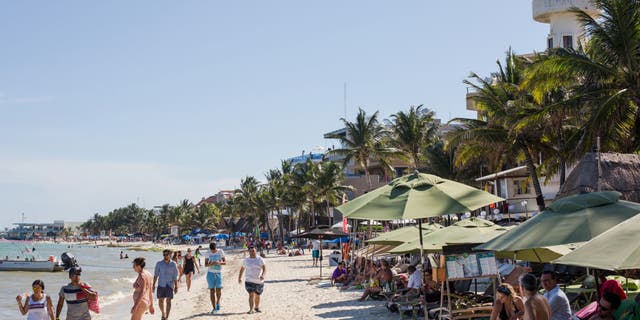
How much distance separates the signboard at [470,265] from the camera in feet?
31.6

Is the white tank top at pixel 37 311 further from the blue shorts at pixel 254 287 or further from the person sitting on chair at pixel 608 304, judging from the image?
the person sitting on chair at pixel 608 304

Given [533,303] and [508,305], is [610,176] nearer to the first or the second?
[508,305]

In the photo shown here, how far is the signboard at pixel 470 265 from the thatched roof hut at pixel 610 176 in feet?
17.7

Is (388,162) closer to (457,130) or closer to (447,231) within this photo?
(457,130)

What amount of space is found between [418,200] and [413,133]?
34.8m

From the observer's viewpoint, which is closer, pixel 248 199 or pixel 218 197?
pixel 248 199

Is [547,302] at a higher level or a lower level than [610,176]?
lower

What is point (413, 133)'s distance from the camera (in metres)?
43.9

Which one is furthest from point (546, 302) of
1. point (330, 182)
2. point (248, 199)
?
point (248, 199)

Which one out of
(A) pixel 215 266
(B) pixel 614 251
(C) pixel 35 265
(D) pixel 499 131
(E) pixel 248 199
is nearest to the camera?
(B) pixel 614 251

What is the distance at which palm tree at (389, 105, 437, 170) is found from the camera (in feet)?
145

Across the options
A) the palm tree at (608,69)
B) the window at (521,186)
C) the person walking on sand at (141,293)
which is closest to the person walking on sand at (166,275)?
the person walking on sand at (141,293)

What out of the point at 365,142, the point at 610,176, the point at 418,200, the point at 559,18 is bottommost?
the point at 418,200

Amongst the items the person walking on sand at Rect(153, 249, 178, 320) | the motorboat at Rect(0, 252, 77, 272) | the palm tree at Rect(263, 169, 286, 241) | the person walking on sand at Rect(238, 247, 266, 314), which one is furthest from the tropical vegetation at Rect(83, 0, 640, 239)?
the motorboat at Rect(0, 252, 77, 272)
